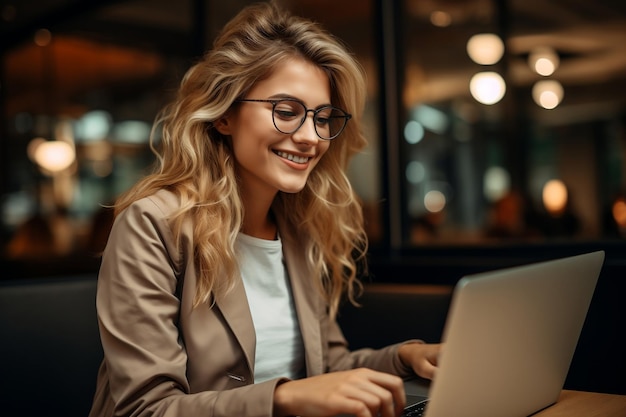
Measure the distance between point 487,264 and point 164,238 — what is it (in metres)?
1.28

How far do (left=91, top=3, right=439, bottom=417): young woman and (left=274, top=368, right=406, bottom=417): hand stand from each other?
6 centimetres

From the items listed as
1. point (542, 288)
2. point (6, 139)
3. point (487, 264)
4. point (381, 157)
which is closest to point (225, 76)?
point (542, 288)

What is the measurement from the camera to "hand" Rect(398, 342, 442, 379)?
149 cm

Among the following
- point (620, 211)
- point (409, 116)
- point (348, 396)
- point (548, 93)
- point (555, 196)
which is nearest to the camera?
point (348, 396)

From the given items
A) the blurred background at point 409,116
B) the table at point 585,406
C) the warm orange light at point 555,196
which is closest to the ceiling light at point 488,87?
the blurred background at point 409,116

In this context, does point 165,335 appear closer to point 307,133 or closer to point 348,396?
point 348,396

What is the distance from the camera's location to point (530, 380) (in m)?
1.17

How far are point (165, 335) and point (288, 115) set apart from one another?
0.57 m

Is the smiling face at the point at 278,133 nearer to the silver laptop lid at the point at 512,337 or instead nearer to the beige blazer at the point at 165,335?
the beige blazer at the point at 165,335

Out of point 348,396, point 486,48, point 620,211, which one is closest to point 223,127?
point 348,396

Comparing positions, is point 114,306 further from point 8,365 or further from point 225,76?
point 8,365

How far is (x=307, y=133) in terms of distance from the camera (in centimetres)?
157

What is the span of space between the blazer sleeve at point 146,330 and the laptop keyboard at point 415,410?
282mm

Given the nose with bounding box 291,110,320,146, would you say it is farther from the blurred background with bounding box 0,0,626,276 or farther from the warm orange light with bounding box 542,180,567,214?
the warm orange light with bounding box 542,180,567,214
